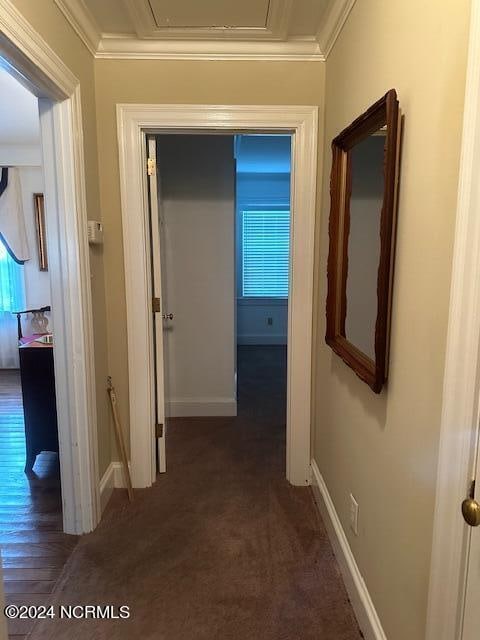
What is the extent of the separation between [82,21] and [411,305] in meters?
1.93

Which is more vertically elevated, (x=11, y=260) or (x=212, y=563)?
(x=11, y=260)

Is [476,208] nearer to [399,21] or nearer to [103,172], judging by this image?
[399,21]

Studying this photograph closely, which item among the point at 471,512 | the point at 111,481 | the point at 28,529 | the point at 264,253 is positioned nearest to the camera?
the point at 471,512

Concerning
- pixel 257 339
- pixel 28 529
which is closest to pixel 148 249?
pixel 28 529

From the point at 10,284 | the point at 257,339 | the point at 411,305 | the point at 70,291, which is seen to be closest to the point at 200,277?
the point at 70,291

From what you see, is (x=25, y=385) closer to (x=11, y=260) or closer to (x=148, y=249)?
(x=148, y=249)

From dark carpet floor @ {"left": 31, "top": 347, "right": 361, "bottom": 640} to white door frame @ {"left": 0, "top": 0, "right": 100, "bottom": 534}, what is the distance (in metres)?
0.29

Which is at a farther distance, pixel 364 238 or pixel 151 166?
pixel 151 166

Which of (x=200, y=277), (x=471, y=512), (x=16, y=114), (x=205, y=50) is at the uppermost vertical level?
(x=16, y=114)

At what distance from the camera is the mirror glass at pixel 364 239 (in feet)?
4.95

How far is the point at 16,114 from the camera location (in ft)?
11.9

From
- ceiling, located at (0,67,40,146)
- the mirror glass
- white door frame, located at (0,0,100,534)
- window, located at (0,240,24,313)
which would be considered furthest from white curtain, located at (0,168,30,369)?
the mirror glass

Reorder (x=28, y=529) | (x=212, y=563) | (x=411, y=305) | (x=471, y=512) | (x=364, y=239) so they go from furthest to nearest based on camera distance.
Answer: (x=28, y=529) → (x=212, y=563) → (x=364, y=239) → (x=411, y=305) → (x=471, y=512)

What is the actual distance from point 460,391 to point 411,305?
1.10ft
